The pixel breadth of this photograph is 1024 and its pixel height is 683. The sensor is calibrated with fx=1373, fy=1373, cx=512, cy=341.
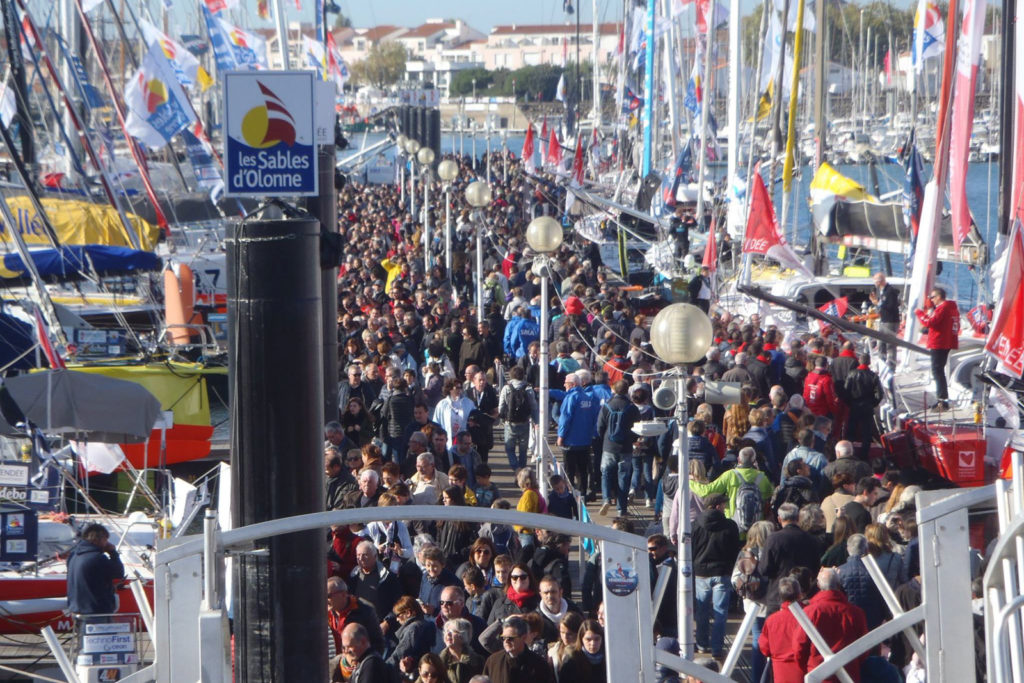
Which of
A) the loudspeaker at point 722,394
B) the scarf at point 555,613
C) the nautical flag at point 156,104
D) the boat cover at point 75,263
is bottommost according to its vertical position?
the scarf at point 555,613

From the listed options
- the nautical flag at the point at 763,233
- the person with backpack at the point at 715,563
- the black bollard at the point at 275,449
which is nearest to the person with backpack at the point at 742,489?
the person with backpack at the point at 715,563

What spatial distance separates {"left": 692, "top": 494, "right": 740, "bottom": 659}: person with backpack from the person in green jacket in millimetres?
854

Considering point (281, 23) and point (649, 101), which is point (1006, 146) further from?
point (649, 101)

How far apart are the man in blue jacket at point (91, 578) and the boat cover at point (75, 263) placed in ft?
21.1

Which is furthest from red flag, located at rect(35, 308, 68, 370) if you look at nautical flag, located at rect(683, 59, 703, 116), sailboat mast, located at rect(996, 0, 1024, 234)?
nautical flag, located at rect(683, 59, 703, 116)

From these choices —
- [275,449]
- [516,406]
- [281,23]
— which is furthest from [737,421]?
[275,449]

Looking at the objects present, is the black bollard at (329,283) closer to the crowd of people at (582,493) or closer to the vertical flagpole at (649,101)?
the crowd of people at (582,493)

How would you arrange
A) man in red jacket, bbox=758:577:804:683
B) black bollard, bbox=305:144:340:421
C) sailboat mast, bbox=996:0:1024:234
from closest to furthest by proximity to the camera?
1. man in red jacket, bbox=758:577:804:683
2. sailboat mast, bbox=996:0:1024:234
3. black bollard, bbox=305:144:340:421

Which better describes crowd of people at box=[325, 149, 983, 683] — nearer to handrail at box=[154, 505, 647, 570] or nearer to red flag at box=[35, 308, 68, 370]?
handrail at box=[154, 505, 647, 570]

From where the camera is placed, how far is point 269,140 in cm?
557

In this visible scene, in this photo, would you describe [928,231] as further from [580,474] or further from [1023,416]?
[580,474]

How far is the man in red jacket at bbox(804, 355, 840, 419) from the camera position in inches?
611

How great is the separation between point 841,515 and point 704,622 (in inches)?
53.1

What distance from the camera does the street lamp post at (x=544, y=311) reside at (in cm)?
1255
